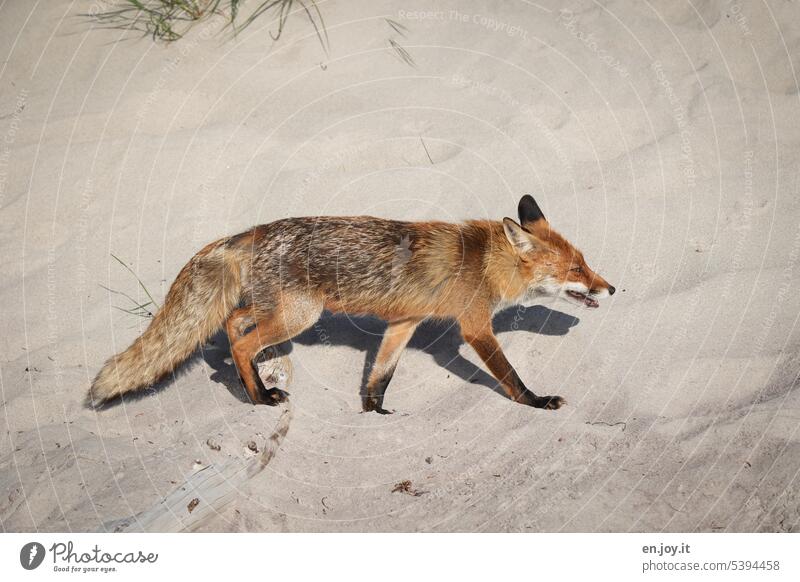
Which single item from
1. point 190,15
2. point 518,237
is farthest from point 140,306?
point 190,15

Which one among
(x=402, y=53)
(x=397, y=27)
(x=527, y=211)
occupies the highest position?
(x=397, y=27)

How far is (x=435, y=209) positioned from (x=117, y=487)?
4.32m

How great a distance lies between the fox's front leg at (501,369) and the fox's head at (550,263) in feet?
2.10

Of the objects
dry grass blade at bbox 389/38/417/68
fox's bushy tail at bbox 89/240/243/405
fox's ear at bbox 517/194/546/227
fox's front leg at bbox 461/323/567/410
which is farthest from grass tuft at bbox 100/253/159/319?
dry grass blade at bbox 389/38/417/68

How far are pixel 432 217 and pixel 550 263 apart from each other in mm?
1808

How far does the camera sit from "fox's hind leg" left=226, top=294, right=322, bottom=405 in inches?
240

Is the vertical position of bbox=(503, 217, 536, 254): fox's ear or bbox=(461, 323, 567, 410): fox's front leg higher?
bbox=(503, 217, 536, 254): fox's ear

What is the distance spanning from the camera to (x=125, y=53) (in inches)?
378

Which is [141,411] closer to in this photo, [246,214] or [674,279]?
[246,214]

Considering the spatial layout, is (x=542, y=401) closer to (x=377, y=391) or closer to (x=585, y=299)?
(x=585, y=299)

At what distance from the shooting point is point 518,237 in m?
6.32

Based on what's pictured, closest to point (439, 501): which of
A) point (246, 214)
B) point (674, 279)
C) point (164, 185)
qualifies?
point (674, 279)

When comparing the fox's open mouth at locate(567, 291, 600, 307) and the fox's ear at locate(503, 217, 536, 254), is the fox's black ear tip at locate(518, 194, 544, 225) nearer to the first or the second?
the fox's ear at locate(503, 217, 536, 254)

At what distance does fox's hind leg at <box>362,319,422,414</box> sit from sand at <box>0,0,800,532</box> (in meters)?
0.20
